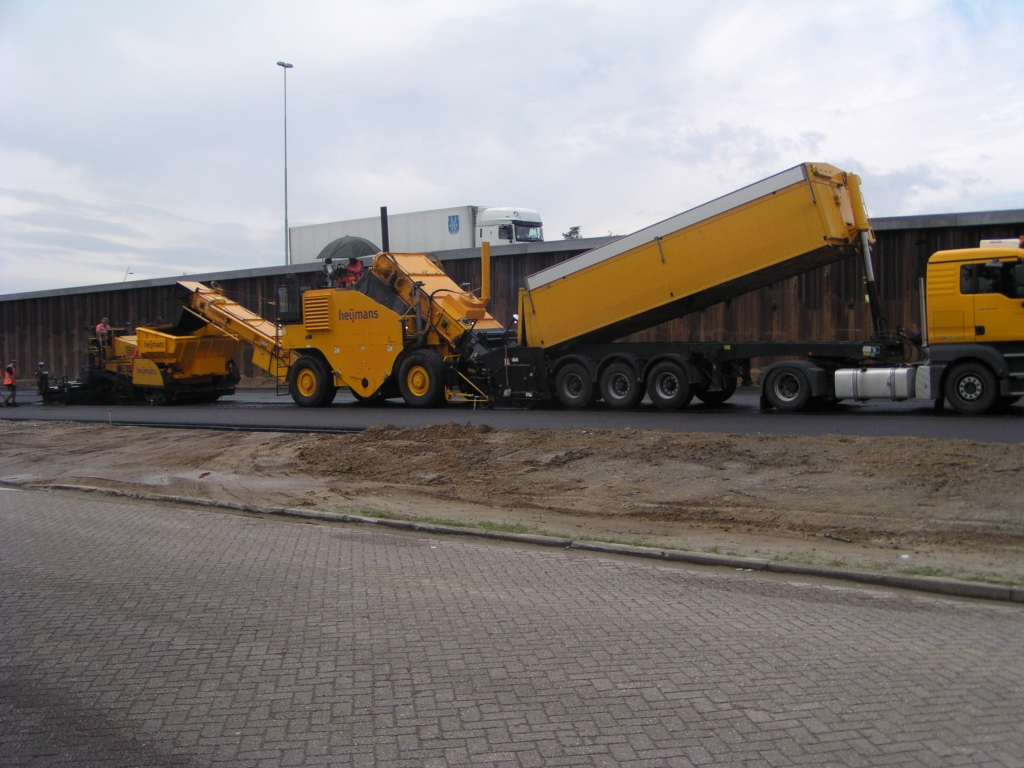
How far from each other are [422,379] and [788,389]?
795cm

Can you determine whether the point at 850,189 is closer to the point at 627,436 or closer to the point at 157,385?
the point at 627,436

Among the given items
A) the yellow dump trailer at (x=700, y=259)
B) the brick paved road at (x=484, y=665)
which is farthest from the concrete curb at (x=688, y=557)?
the yellow dump trailer at (x=700, y=259)

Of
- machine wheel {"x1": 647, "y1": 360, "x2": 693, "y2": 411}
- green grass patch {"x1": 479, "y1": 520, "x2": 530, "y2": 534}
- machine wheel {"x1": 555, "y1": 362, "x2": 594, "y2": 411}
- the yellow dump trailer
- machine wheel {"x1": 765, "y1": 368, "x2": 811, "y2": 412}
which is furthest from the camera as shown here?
machine wheel {"x1": 555, "y1": 362, "x2": 594, "y2": 411}

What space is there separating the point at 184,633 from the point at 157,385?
20.9 metres

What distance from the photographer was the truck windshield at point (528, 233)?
3766 centimetres

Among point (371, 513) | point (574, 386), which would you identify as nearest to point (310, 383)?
point (574, 386)

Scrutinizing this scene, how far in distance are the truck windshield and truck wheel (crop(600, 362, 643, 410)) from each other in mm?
18791

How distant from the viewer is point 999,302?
15484 mm

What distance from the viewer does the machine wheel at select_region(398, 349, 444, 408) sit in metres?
20.6

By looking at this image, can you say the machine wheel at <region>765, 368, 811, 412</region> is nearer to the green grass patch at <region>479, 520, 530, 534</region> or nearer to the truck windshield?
the green grass patch at <region>479, 520, 530, 534</region>

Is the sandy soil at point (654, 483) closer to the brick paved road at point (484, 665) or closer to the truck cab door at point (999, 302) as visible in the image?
the brick paved road at point (484, 665)

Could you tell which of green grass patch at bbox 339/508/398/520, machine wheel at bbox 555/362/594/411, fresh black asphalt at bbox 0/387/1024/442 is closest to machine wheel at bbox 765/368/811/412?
fresh black asphalt at bbox 0/387/1024/442

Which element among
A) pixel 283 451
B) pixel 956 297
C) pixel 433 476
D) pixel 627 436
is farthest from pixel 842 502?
pixel 283 451

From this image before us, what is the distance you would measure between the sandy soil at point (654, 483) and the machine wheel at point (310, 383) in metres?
6.46
